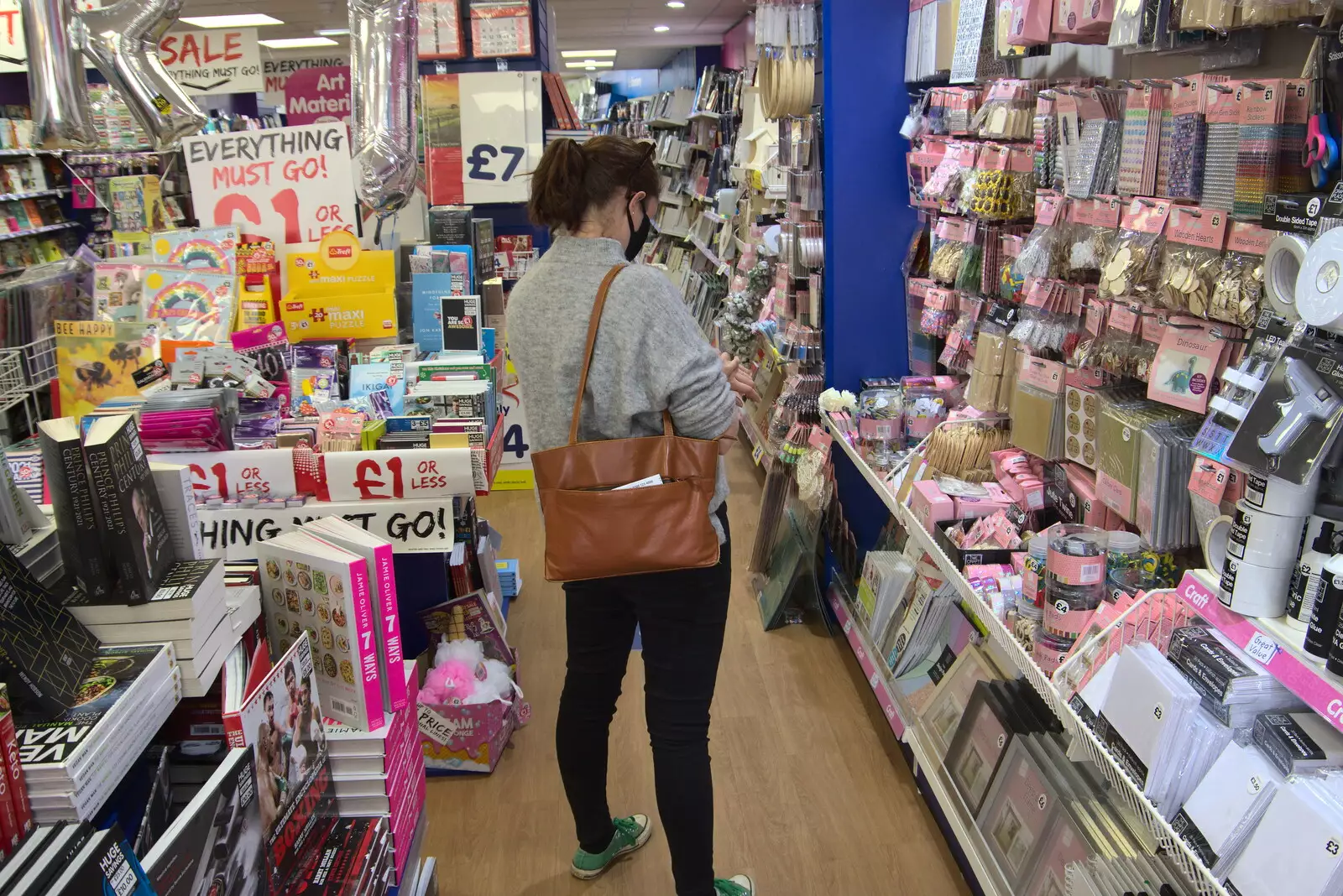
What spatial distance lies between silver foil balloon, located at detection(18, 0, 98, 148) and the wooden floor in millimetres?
2101

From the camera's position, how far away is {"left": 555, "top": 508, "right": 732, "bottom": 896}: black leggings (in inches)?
79.4

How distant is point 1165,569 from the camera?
1.86 m

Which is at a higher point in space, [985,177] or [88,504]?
[985,177]

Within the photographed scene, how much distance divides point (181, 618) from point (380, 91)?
2.52 meters

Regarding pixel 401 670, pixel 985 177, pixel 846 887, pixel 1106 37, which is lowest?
pixel 846 887

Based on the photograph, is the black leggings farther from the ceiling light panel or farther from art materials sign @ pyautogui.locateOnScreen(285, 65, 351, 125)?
the ceiling light panel

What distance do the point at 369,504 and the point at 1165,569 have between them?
1.90 metres

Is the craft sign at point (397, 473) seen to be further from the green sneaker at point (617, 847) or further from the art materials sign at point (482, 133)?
the art materials sign at point (482, 133)

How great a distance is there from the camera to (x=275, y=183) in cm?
342

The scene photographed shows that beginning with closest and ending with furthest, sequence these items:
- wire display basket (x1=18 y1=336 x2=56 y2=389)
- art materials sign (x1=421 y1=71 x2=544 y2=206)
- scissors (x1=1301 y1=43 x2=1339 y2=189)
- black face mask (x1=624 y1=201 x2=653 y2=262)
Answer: scissors (x1=1301 y1=43 x2=1339 y2=189) < black face mask (x1=624 y1=201 x2=653 y2=262) < wire display basket (x1=18 y1=336 x2=56 y2=389) < art materials sign (x1=421 y1=71 x2=544 y2=206)

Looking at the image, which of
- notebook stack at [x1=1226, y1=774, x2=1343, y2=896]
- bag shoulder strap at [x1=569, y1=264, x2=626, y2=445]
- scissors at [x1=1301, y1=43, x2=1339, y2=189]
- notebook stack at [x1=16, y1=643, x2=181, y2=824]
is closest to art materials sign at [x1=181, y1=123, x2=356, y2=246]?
bag shoulder strap at [x1=569, y1=264, x2=626, y2=445]

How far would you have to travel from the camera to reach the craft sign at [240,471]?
2.54 meters

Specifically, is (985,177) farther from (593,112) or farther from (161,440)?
(593,112)

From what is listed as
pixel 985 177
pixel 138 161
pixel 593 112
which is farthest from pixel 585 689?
pixel 593 112
